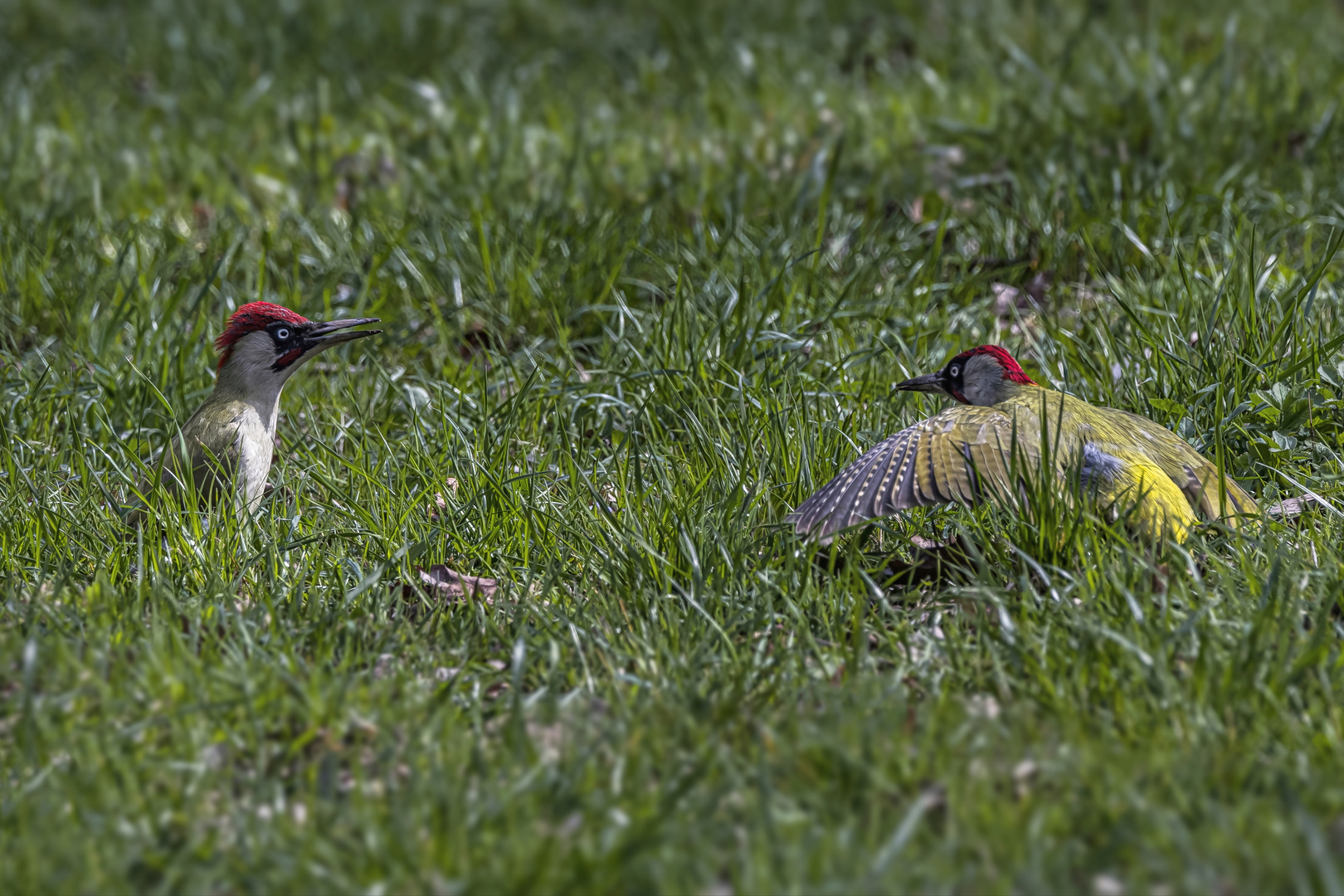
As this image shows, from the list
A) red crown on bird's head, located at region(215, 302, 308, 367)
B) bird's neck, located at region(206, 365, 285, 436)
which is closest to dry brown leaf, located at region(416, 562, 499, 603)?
bird's neck, located at region(206, 365, 285, 436)

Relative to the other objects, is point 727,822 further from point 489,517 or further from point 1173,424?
point 1173,424

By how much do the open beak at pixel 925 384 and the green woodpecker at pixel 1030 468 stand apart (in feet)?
1.13

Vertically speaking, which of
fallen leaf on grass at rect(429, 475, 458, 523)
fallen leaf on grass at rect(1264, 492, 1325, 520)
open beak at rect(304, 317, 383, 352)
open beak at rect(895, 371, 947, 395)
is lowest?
fallen leaf on grass at rect(429, 475, 458, 523)

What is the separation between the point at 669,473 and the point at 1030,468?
106 cm

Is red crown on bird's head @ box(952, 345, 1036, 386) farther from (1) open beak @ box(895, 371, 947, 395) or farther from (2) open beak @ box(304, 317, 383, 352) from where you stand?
(2) open beak @ box(304, 317, 383, 352)

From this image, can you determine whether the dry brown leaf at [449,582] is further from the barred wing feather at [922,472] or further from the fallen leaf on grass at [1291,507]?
the fallen leaf on grass at [1291,507]

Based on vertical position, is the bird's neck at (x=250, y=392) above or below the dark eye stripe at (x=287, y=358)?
Result: below

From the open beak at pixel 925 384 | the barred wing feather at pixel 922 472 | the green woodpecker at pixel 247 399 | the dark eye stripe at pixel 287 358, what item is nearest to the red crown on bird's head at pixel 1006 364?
the open beak at pixel 925 384

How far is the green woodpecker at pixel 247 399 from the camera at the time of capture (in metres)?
4.38

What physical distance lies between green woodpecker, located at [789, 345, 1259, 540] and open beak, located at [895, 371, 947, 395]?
1.13 ft

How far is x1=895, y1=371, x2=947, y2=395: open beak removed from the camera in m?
4.45

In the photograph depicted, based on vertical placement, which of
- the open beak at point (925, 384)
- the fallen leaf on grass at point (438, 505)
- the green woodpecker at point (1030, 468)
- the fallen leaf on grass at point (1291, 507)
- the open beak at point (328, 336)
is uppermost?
the green woodpecker at point (1030, 468)

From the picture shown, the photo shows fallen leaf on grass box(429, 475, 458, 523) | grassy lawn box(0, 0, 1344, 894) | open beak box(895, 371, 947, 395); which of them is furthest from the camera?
open beak box(895, 371, 947, 395)

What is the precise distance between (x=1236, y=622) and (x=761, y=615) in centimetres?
105
